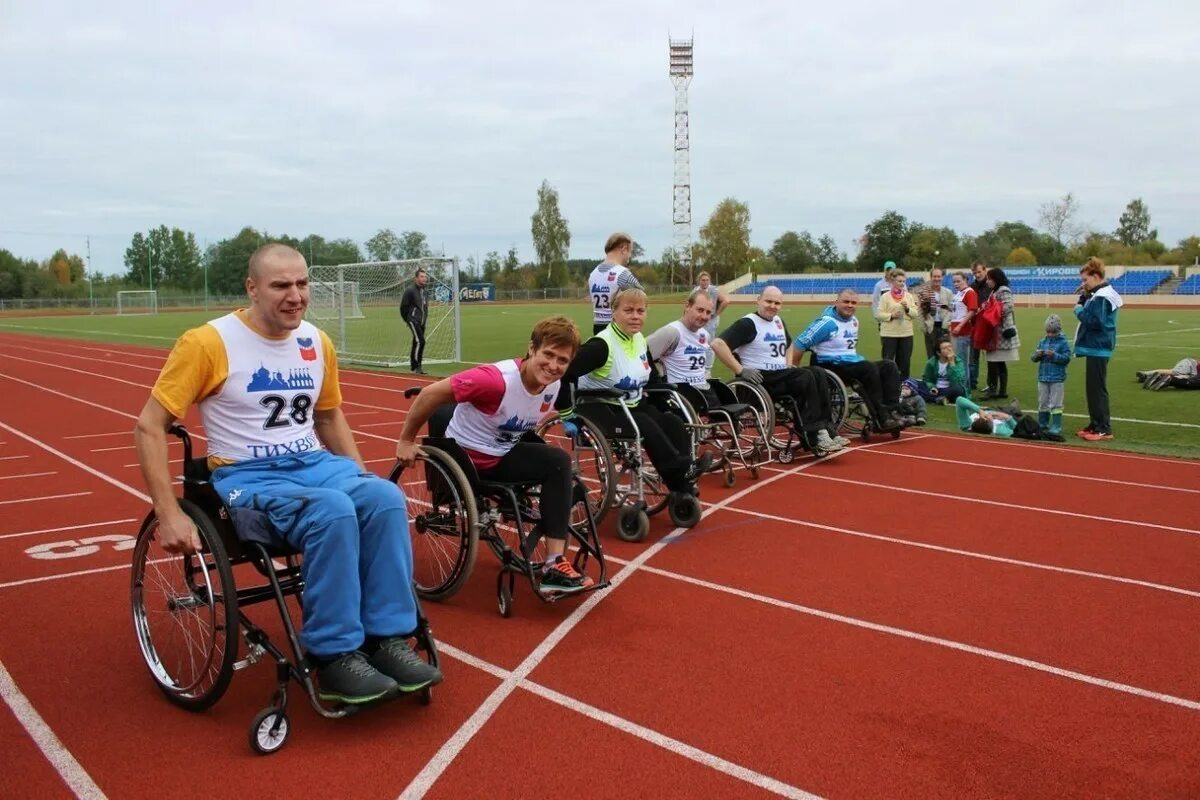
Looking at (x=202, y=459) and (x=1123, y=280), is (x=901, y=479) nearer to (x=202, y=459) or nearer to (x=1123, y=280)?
(x=202, y=459)

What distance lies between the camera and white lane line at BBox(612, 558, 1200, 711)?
3152mm

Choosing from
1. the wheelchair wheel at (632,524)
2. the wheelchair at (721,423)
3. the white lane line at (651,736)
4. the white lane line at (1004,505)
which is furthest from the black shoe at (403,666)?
the white lane line at (1004,505)

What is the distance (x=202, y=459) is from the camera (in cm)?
318

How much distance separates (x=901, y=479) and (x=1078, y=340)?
281cm

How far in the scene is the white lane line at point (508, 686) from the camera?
2.60 m

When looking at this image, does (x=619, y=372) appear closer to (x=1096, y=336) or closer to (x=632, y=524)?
(x=632, y=524)

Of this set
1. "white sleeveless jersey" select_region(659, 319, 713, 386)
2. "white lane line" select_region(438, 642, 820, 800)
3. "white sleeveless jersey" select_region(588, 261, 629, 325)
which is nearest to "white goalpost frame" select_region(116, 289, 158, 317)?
"white sleeveless jersey" select_region(588, 261, 629, 325)

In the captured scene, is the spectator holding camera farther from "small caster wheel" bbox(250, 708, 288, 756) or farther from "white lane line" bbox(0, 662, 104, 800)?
"white lane line" bbox(0, 662, 104, 800)

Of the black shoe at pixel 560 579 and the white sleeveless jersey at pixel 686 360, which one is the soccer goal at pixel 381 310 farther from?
the black shoe at pixel 560 579

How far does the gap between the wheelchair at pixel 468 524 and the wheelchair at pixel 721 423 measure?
164 centimetres

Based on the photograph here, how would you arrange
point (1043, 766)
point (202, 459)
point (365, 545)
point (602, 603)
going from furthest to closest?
point (602, 603) < point (202, 459) < point (365, 545) < point (1043, 766)

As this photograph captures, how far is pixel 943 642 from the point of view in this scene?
3.61 metres

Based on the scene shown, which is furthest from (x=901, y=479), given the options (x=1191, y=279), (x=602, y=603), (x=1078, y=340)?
(x=1191, y=279)

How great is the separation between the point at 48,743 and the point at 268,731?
28.2 inches
